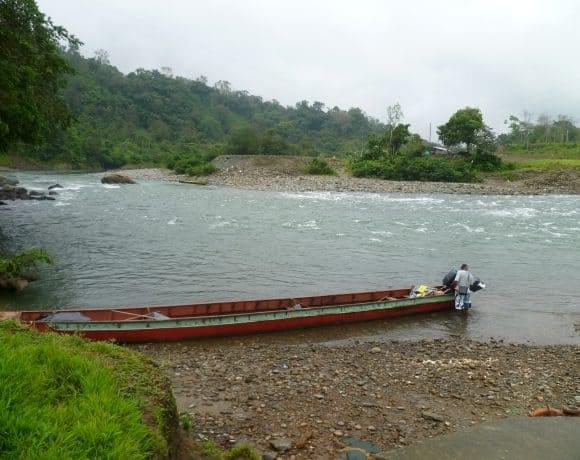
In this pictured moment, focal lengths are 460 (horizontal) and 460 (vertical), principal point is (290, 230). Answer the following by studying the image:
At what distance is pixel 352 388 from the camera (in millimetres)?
9555

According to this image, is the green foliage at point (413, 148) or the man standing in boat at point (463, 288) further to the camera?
the green foliage at point (413, 148)

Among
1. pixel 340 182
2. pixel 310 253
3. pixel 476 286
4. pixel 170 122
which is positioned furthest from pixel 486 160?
pixel 170 122

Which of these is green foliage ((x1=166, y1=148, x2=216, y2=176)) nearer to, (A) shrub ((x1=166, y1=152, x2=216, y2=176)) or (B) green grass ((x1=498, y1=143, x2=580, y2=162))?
(A) shrub ((x1=166, y1=152, x2=216, y2=176))

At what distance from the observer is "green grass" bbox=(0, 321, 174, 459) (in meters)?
3.70

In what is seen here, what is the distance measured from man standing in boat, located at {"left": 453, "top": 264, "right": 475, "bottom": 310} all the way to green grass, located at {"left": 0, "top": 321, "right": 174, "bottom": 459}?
12.9 meters

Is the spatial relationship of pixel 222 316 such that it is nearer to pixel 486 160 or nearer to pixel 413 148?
pixel 413 148

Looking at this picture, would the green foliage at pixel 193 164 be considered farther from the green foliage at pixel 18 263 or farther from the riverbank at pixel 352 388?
the riverbank at pixel 352 388

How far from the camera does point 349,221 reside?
3369cm

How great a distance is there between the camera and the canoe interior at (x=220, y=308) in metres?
12.9

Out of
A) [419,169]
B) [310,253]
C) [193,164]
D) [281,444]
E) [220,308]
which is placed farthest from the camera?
[193,164]

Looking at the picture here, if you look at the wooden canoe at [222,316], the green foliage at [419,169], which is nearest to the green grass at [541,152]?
the green foliage at [419,169]

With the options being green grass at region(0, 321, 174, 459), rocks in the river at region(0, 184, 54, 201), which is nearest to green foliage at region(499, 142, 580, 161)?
rocks in the river at region(0, 184, 54, 201)

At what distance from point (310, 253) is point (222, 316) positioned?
39.1ft

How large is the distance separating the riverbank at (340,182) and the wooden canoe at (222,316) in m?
39.1
